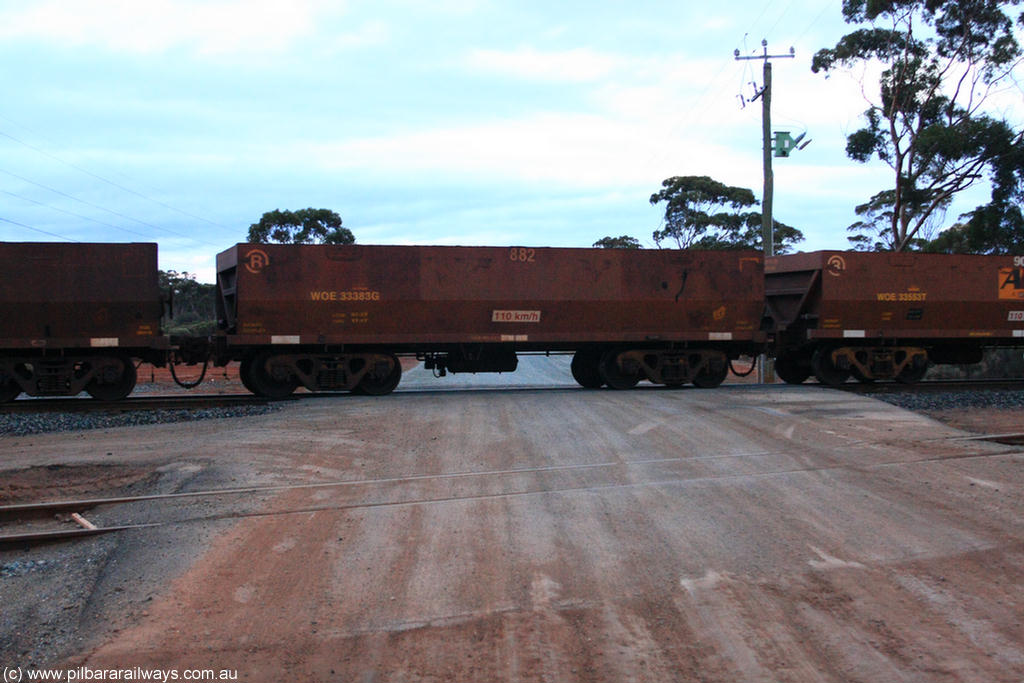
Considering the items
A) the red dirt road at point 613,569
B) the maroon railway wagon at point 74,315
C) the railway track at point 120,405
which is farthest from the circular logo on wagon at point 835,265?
the maroon railway wagon at point 74,315

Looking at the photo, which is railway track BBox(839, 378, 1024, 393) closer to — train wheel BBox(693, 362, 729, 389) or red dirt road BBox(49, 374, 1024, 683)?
train wheel BBox(693, 362, 729, 389)

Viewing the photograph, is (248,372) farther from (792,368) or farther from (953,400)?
(953,400)

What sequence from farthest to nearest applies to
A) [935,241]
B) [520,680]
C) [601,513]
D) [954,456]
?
[935,241], [954,456], [601,513], [520,680]

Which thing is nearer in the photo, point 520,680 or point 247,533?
point 520,680

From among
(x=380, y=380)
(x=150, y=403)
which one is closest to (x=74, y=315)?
(x=150, y=403)

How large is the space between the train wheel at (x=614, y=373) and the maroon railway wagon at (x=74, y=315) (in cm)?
864

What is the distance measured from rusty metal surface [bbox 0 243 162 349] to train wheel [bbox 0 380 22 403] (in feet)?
3.18

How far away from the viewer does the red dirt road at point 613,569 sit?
4.33 m

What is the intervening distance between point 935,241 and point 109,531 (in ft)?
112

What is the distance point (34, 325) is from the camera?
14453mm

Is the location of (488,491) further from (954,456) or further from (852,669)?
(954,456)

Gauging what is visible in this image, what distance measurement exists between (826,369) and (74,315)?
15.0 metres

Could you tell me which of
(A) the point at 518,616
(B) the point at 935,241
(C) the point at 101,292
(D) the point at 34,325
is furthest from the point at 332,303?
(B) the point at 935,241

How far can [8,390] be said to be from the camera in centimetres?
1484
